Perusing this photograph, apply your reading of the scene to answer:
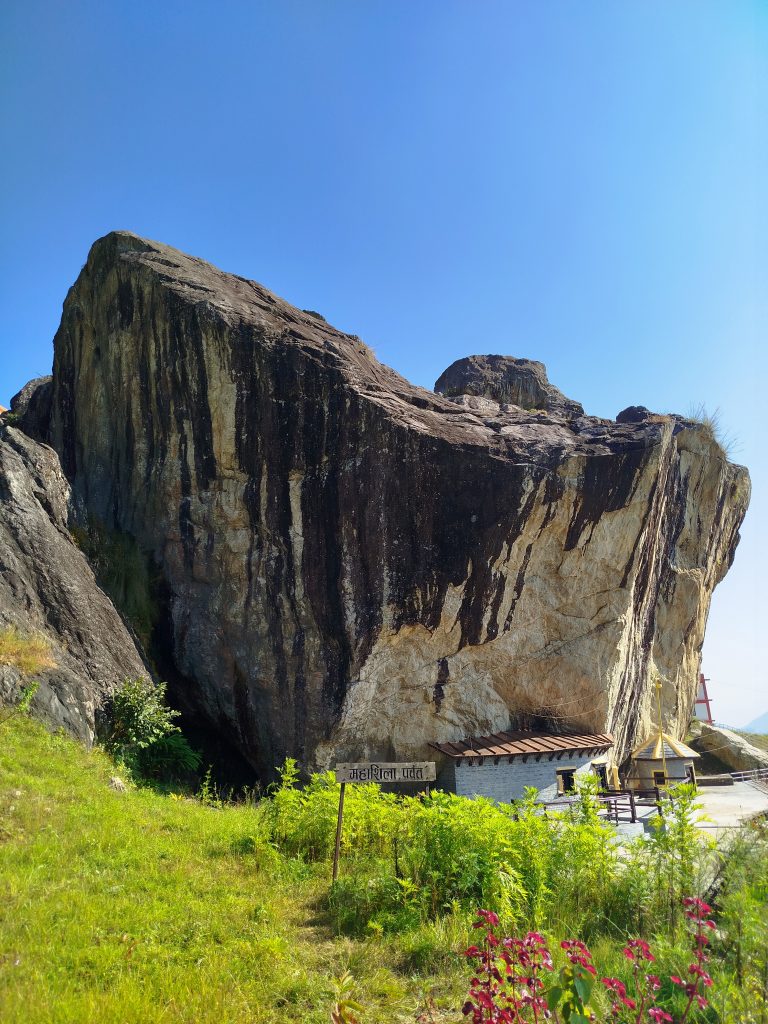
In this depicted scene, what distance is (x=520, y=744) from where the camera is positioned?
19500 millimetres

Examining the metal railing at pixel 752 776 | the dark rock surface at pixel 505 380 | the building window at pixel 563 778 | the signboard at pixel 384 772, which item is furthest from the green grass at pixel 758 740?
the signboard at pixel 384 772

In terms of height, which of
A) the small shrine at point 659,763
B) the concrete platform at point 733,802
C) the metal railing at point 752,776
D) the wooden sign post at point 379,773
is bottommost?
the metal railing at point 752,776

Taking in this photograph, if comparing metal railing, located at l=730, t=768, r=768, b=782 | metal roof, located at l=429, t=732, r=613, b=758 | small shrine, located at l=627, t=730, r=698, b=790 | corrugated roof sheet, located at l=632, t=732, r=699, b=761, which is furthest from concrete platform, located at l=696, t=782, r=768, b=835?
metal roof, located at l=429, t=732, r=613, b=758

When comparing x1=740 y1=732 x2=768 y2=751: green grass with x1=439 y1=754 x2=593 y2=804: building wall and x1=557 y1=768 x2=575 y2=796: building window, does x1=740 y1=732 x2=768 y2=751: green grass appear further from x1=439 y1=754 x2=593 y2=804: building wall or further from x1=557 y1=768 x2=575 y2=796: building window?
x1=439 y1=754 x2=593 y2=804: building wall

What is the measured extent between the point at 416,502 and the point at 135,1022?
48.0 ft

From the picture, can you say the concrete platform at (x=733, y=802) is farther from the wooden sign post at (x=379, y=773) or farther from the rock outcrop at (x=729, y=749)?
the wooden sign post at (x=379, y=773)

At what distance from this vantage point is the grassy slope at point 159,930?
508 cm

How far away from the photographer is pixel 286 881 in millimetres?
8141

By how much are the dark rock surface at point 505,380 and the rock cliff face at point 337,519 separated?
14789 mm

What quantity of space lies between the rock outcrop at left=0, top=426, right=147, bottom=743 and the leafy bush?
0.46 meters

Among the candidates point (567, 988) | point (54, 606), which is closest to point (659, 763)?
point (54, 606)

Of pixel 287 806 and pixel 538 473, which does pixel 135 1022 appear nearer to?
pixel 287 806

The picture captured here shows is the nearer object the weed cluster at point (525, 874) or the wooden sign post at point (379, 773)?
the weed cluster at point (525, 874)

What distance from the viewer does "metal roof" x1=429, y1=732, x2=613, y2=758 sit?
1881 cm
